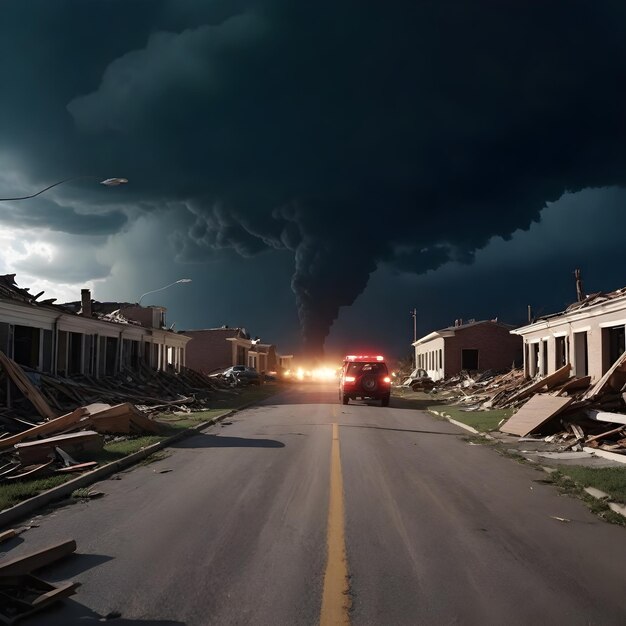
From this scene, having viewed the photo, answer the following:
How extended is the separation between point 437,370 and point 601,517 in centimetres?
4528

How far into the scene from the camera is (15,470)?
386 inches

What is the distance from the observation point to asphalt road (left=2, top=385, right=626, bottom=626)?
439 cm

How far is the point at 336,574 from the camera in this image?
5086 millimetres

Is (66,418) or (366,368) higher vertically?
(366,368)

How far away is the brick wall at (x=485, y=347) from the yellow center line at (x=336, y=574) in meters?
41.5

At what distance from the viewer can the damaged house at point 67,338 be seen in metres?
23.2

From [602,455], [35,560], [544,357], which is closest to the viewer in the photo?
[35,560]

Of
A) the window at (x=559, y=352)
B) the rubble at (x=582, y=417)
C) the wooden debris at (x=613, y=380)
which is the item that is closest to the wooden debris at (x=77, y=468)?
the rubble at (x=582, y=417)

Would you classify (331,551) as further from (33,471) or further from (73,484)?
(33,471)

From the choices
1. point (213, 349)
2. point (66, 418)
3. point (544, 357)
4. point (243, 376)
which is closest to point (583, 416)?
point (66, 418)

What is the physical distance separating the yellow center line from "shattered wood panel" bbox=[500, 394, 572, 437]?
8841 mm

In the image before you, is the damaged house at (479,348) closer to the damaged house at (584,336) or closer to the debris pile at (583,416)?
the damaged house at (584,336)

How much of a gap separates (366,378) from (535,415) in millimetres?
12580

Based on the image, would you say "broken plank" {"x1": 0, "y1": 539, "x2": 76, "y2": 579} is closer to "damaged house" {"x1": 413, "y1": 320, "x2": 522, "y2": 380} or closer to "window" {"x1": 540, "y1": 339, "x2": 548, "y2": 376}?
"window" {"x1": 540, "y1": 339, "x2": 548, "y2": 376}
